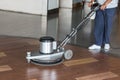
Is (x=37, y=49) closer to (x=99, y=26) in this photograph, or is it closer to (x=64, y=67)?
(x=64, y=67)

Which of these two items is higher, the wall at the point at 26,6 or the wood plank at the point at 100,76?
the wall at the point at 26,6

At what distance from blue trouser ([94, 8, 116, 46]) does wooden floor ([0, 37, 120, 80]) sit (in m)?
0.28

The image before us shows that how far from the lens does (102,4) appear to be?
363 centimetres

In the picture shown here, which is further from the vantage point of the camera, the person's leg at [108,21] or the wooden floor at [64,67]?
the person's leg at [108,21]

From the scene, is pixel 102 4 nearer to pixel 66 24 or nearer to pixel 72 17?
pixel 66 24

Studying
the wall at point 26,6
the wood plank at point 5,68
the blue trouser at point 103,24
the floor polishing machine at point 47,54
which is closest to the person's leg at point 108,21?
the blue trouser at point 103,24

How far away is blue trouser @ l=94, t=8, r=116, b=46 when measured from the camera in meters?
3.83

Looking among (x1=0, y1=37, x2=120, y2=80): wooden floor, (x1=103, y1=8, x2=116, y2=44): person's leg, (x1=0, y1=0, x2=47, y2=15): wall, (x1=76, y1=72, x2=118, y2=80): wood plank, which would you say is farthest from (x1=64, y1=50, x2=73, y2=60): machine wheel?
(x1=0, y1=0, x2=47, y2=15): wall

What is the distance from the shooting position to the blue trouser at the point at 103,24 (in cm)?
383

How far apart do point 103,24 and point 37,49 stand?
98 centimetres

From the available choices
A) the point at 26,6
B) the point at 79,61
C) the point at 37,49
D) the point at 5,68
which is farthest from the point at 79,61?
the point at 26,6

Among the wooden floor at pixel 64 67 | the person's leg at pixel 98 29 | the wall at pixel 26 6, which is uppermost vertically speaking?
the wall at pixel 26 6

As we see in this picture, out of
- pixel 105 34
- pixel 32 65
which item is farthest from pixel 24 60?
pixel 105 34

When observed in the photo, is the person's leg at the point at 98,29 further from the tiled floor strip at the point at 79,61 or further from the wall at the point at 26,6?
the wall at the point at 26,6
